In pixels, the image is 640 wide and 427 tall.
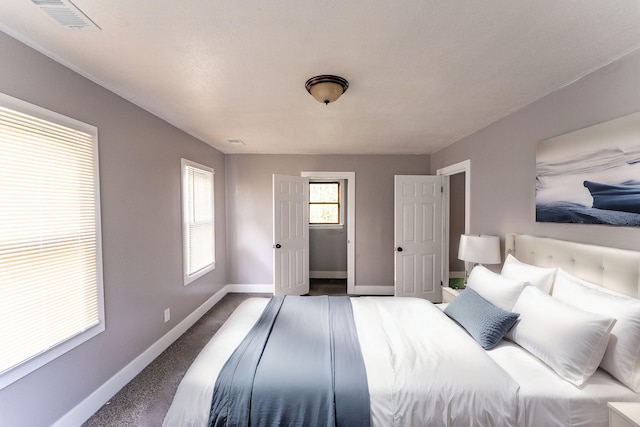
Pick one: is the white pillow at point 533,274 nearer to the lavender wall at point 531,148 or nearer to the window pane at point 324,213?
the lavender wall at point 531,148

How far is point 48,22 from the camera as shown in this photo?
51.0 inches

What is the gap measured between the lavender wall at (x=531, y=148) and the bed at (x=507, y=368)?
18 centimetres

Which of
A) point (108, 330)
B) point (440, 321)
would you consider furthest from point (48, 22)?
point (440, 321)

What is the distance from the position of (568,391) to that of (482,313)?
0.57 m

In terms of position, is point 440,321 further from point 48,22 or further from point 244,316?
point 48,22

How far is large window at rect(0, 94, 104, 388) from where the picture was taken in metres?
1.36

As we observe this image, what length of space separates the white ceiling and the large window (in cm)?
52

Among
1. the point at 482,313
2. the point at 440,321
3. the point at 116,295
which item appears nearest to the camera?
the point at 482,313

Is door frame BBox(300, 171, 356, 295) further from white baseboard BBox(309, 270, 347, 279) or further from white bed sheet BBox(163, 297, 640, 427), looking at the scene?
white bed sheet BBox(163, 297, 640, 427)

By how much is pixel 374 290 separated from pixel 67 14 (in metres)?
4.51

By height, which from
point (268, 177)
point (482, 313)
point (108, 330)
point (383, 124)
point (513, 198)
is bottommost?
point (108, 330)

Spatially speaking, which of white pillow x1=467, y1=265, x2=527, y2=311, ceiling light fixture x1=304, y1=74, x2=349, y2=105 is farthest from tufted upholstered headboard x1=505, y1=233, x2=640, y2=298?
ceiling light fixture x1=304, y1=74, x2=349, y2=105

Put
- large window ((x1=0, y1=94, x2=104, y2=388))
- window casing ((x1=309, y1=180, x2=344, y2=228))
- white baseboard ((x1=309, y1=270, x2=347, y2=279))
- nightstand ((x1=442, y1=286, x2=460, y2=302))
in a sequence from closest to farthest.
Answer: large window ((x1=0, y1=94, x2=104, y2=388)) < nightstand ((x1=442, y1=286, x2=460, y2=302)) < white baseboard ((x1=309, y1=270, x2=347, y2=279)) < window casing ((x1=309, y1=180, x2=344, y2=228))

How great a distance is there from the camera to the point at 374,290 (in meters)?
4.39
